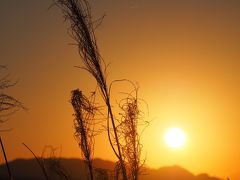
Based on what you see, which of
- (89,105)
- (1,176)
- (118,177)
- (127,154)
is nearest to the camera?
(127,154)

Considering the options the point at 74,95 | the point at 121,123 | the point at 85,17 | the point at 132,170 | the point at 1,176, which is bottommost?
the point at 132,170

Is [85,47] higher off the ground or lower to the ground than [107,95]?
higher

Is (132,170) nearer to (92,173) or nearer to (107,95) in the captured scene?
(92,173)

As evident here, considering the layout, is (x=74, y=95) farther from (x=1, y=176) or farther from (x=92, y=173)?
(x=1, y=176)

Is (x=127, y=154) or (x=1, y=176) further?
(x=1, y=176)

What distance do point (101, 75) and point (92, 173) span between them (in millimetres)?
4653

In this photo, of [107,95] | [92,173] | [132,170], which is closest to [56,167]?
[92,173]

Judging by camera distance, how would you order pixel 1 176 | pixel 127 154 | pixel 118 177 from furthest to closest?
pixel 1 176, pixel 118 177, pixel 127 154

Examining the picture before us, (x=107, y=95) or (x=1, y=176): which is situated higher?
(x=1, y=176)

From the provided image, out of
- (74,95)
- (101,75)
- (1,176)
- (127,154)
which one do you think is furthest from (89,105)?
(1,176)

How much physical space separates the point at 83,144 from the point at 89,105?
132 cm

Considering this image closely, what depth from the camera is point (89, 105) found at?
17641 millimetres

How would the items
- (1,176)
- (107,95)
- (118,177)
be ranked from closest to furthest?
(107,95) < (118,177) < (1,176)

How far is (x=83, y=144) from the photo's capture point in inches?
703
